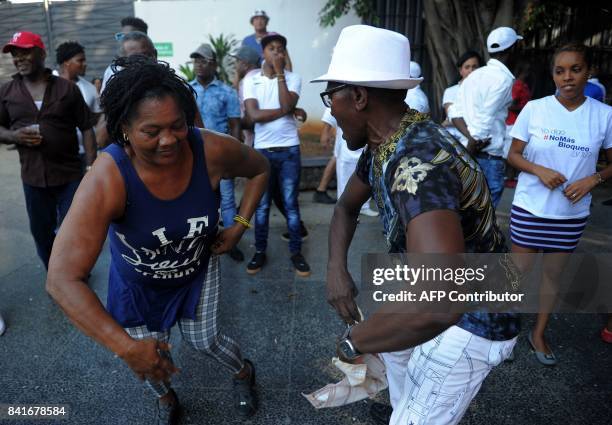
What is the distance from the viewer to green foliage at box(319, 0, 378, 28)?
713cm

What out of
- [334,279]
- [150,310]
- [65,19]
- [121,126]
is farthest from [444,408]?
[65,19]

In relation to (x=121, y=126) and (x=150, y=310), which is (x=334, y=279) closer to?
(x=150, y=310)

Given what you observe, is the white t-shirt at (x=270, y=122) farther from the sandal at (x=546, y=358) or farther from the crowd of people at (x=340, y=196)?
the sandal at (x=546, y=358)

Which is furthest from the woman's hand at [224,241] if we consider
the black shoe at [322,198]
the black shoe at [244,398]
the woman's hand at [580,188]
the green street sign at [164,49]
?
the green street sign at [164,49]

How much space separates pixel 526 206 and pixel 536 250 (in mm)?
305

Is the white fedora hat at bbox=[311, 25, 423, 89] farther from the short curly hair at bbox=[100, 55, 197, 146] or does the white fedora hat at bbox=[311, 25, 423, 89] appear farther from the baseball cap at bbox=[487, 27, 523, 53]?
the baseball cap at bbox=[487, 27, 523, 53]

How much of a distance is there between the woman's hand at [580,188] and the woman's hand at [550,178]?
0.20 feet

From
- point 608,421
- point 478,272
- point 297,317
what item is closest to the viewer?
point 478,272

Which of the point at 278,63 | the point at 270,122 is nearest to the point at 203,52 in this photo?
the point at 278,63

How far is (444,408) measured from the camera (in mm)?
1723

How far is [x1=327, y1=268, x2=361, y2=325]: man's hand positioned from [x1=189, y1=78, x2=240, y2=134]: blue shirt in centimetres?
290

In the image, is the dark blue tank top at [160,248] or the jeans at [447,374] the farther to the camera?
the dark blue tank top at [160,248]

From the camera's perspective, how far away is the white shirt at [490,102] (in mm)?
3963

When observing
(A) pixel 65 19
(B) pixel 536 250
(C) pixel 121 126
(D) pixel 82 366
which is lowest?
(D) pixel 82 366
